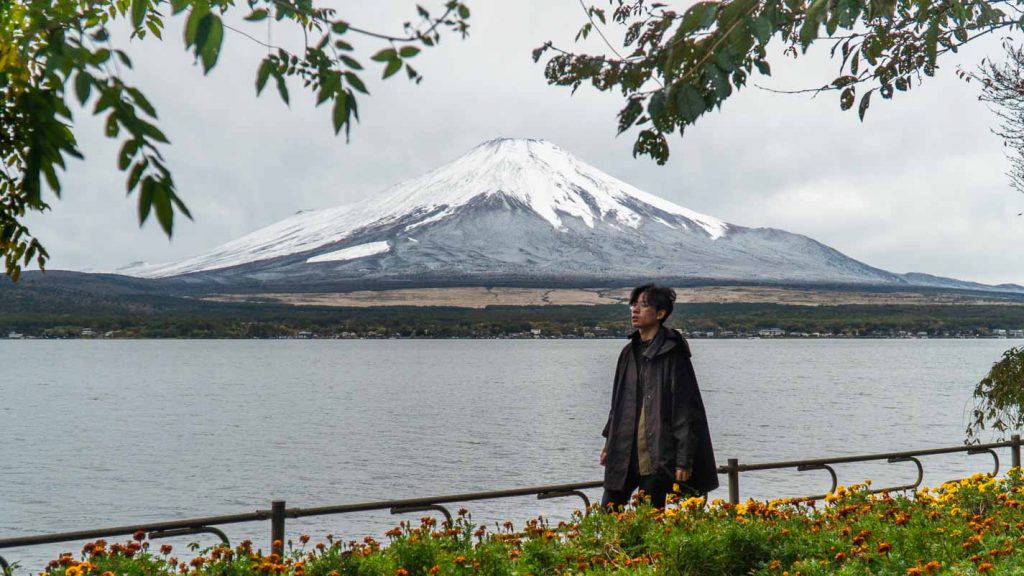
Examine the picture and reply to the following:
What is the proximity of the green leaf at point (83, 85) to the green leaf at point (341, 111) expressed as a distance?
2.27 feet

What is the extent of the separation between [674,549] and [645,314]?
5.78ft

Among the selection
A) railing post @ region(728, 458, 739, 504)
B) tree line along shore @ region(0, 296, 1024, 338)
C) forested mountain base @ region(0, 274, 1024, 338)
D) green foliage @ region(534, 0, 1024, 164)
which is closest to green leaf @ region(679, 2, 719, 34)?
green foliage @ region(534, 0, 1024, 164)

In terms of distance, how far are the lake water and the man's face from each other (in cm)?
1562

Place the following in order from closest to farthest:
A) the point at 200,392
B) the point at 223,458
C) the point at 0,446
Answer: the point at 223,458 < the point at 0,446 < the point at 200,392

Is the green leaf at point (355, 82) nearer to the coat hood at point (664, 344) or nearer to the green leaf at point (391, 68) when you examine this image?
the green leaf at point (391, 68)

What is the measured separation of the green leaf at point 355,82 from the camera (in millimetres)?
3143

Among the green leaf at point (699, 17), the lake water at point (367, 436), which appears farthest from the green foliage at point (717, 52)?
the lake water at point (367, 436)

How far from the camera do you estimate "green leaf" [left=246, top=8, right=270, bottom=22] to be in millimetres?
2979

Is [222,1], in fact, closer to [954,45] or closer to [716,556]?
[716,556]

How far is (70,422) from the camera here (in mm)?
56969

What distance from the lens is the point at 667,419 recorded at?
7.30 m

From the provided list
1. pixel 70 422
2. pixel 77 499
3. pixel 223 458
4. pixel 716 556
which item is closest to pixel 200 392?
pixel 70 422

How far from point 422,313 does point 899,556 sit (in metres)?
188

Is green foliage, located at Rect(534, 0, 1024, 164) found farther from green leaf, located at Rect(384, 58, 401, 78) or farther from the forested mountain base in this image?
the forested mountain base
